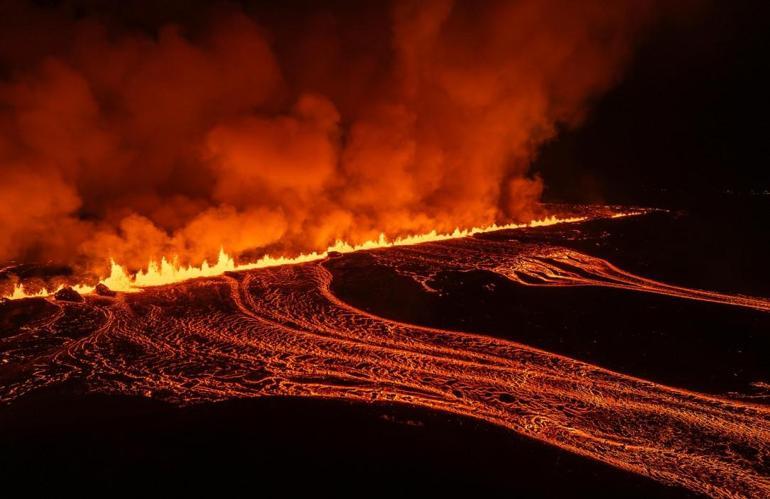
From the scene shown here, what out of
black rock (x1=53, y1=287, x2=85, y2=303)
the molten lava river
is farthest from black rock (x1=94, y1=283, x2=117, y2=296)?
black rock (x1=53, y1=287, x2=85, y2=303)

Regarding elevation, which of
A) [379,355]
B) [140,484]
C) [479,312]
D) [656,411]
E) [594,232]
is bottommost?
[140,484]

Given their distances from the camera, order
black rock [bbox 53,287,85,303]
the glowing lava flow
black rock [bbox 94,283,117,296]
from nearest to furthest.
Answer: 1. black rock [bbox 53,287,85,303]
2. black rock [bbox 94,283,117,296]
3. the glowing lava flow

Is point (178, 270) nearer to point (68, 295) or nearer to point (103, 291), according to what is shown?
point (103, 291)

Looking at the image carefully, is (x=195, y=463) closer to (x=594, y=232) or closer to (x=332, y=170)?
(x=332, y=170)

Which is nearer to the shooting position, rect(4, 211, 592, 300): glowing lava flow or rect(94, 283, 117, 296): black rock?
rect(94, 283, 117, 296): black rock

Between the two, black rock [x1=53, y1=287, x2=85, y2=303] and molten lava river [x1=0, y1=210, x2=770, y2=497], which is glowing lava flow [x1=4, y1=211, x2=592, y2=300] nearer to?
black rock [x1=53, y1=287, x2=85, y2=303]

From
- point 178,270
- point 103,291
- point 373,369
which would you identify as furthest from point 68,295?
point 373,369

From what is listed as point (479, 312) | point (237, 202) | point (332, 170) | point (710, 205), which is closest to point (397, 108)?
point (332, 170)
